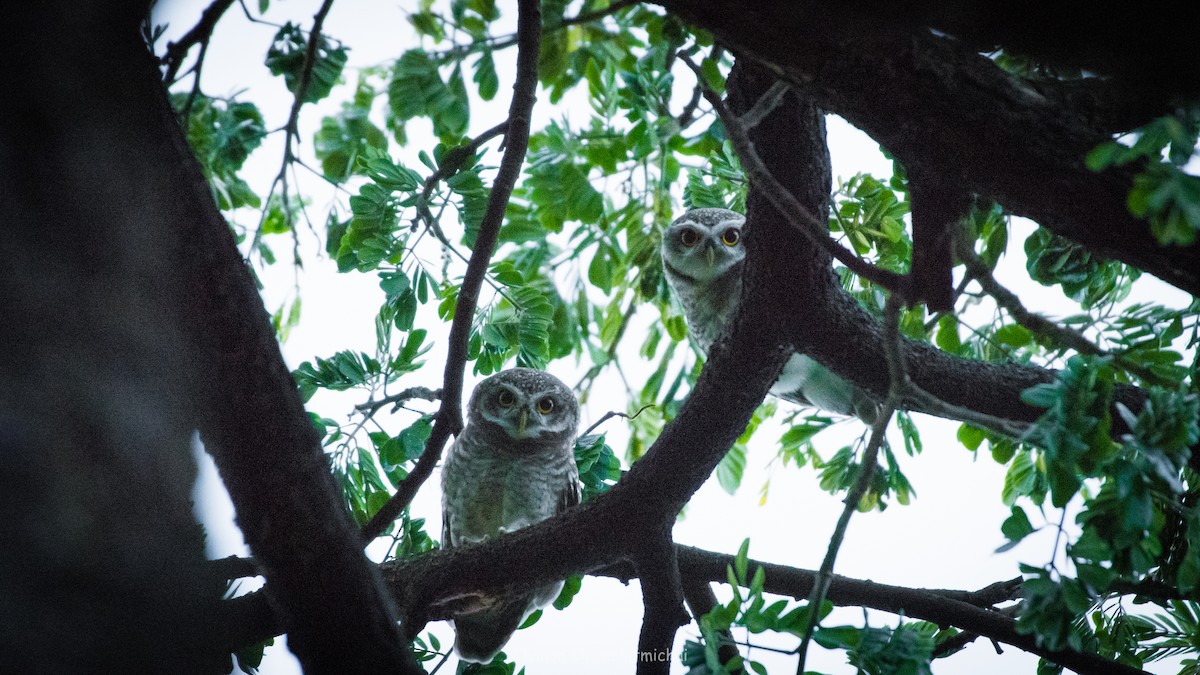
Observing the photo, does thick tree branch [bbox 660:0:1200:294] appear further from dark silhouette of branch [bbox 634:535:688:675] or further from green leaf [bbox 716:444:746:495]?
green leaf [bbox 716:444:746:495]

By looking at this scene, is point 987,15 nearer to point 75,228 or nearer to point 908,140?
point 908,140

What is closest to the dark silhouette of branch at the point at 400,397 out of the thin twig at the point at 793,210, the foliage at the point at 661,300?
the foliage at the point at 661,300

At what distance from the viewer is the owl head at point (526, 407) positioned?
3992mm

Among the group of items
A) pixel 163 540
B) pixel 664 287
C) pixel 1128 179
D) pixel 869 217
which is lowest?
pixel 163 540

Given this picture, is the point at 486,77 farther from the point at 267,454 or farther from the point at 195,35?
the point at 267,454

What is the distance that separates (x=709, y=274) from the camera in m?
4.02

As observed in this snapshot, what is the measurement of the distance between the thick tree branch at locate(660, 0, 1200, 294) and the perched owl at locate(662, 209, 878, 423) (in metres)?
2.03

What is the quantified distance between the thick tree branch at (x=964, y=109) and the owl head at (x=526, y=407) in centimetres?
262

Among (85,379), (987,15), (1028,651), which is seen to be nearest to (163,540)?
(85,379)

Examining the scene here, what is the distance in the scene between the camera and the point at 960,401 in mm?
2316

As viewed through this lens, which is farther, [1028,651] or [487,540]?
[487,540]

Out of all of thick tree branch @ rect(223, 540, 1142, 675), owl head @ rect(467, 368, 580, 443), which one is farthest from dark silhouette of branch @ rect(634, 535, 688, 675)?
owl head @ rect(467, 368, 580, 443)

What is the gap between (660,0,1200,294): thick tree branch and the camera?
1.51 metres

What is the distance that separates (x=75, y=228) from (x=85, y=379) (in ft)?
0.68
